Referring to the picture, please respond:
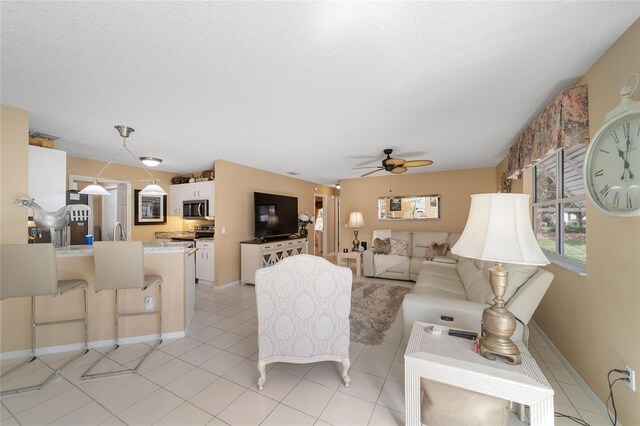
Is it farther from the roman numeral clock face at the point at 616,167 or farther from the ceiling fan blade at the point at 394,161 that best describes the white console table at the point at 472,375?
the ceiling fan blade at the point at 394,161

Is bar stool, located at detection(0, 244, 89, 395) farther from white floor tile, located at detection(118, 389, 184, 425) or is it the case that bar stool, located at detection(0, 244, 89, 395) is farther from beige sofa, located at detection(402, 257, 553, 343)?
beige sofa, located at detection(402, 257, 553, 343)

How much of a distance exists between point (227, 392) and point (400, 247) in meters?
4.08

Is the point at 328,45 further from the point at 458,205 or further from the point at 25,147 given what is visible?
the point at 458,205

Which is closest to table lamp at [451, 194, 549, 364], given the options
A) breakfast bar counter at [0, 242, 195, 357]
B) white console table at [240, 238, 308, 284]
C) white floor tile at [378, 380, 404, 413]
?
white floor tile at [378, 380, 404, 413]

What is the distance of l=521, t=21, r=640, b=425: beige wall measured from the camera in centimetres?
132

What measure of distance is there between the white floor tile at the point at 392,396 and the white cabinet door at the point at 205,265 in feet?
11.7

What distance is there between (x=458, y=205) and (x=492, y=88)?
396 cm

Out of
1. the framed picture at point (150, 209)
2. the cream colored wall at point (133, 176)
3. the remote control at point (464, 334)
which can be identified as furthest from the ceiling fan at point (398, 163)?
the framed picture at point (150, 209)

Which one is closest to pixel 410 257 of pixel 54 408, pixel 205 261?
pixel 205 261

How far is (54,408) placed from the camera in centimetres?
164

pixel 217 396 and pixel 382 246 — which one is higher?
pixel 382 246

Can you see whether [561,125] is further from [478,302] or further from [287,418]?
[287,418]

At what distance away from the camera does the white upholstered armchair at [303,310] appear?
172 centimetres

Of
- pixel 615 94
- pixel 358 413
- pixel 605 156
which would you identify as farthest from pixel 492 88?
pixel 358 413
